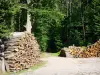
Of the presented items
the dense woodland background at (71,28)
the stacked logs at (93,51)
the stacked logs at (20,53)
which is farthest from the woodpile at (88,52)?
the stacked logs at (20,53)

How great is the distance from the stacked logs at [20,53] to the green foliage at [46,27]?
755 cm

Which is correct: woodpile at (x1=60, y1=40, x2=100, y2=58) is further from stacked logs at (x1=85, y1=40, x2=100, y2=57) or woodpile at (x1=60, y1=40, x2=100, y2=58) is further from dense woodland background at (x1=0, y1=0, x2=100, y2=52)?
dense woodland background at (x1=0, y1=0, x2=100, y2=52)

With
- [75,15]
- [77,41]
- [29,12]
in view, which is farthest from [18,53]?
[75,15]

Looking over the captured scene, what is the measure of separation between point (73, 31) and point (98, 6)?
7333 millimetres

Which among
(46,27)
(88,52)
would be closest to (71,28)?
(46,27)

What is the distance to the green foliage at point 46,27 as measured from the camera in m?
28.7

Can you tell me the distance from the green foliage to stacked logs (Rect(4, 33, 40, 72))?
7.55 metres

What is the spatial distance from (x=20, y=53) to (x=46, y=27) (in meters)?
26.8

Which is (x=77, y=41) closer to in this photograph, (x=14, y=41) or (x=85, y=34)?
(x=85, y=34)

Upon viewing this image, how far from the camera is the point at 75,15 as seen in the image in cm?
5303

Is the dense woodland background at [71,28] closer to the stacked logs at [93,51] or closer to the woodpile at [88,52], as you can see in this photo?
the woodpile at [88,52]

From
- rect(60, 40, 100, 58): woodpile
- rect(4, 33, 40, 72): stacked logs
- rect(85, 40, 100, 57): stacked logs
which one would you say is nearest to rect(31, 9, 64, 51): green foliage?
rect(60, 40, 100, 58): woodpile

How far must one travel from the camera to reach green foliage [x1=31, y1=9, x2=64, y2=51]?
28734 mm

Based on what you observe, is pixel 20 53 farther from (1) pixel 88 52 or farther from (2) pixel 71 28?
(2) pixel 71 28
